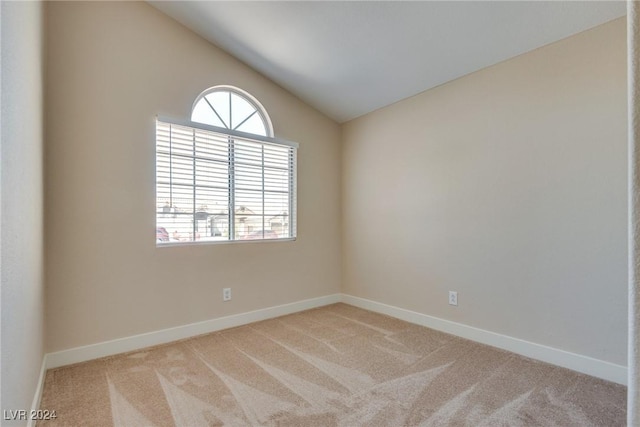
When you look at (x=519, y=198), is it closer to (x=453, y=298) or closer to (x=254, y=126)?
(x=453, y=298)

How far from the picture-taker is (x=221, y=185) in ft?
10.1

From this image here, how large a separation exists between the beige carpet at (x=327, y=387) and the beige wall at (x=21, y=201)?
18.6 inches

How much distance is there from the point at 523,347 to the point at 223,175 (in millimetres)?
2958

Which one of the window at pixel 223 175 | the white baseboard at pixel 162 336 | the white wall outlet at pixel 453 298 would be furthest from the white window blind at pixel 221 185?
the white wall outlet at pixel 453 298

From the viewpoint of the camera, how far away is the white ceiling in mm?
2129

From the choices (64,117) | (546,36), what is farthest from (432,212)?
(64,117)

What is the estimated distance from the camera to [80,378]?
2.09 metres

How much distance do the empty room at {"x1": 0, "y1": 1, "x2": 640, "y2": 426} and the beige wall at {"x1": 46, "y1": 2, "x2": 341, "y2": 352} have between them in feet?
0.05

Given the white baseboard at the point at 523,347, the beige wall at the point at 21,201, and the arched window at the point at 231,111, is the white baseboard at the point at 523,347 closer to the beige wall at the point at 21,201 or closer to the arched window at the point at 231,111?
the arched window at the point at 231,111

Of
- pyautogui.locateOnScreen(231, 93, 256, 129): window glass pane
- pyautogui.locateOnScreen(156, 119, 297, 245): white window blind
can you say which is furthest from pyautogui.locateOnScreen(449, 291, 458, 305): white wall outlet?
pyautogui.locateOnScreen(231, 93, 256, 129): window glass pane

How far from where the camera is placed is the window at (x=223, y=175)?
2775 millimetres

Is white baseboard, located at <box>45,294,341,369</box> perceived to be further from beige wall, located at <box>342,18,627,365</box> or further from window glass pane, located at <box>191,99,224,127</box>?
window glass pane, located at <box>191,99,224,127</box>

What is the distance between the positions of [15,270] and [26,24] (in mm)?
1169

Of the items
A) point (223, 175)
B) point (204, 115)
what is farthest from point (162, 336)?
point (204, 115)
